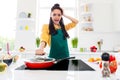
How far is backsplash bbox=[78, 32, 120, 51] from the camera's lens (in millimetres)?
4570

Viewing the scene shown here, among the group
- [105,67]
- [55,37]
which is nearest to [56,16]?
[55,37]

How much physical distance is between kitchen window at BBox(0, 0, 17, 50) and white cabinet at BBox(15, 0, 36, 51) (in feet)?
0.84

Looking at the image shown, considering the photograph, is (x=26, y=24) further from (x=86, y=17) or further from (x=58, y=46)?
(x=58, y=46)

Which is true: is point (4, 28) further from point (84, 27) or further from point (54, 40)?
point (54, 40)

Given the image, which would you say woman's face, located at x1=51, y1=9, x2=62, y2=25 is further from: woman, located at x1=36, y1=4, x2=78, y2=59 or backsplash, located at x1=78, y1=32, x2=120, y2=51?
backsplash, located at x1=78, y1=32, x2=120, y2=51

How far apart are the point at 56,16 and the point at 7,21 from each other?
232 cm

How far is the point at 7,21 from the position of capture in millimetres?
4715

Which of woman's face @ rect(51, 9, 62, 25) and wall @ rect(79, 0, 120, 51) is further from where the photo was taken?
wall @ rect(79, 0, 120, 51)

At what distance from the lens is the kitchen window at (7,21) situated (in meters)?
4.69

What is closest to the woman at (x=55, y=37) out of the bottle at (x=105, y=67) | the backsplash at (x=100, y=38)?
the bottle at (x=105, y=67)

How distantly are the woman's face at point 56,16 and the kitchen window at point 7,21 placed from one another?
7.04 ft

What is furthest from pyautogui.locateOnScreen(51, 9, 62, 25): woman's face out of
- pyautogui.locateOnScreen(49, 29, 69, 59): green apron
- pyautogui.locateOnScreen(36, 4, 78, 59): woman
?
pyautogui.locateOnScreen(49, 29, 69, 59): green apron

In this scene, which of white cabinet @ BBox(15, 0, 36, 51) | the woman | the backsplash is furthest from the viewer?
the backsplash

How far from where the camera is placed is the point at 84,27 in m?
4.58
